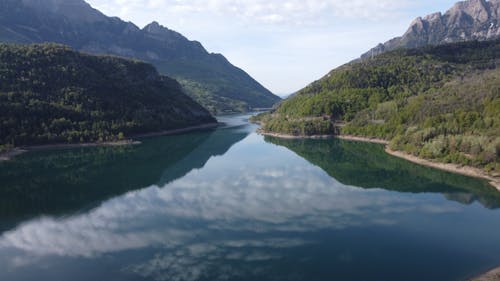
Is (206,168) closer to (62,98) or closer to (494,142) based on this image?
Answer: (494,142)

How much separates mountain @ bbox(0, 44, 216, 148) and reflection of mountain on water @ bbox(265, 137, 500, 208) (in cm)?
4872

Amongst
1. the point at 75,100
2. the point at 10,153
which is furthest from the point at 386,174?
the point at 75,100

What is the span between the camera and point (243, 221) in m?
41.2

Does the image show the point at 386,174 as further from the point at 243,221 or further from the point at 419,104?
the point at 419,104

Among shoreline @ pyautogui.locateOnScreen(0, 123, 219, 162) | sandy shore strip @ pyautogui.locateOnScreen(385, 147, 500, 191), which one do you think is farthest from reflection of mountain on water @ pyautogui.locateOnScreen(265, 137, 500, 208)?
shoreline @ pyautogui.locateOnScreen(0, 123, 219, 162)

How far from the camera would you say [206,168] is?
73812 mm

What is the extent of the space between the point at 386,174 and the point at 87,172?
2017 inches

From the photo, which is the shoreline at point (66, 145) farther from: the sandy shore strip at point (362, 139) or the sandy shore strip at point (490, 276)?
the sandy shore strip at point (490, 276)

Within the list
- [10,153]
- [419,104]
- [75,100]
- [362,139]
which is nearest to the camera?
[10,153]

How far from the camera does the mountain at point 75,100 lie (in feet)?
299

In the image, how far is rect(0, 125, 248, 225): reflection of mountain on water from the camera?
49.8m

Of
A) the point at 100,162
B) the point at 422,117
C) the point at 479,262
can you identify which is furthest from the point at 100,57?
the point at 479,262

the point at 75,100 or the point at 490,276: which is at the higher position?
the point at 75,100

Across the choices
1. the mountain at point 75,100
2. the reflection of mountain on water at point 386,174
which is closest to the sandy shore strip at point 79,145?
the mountain at point 75,100
